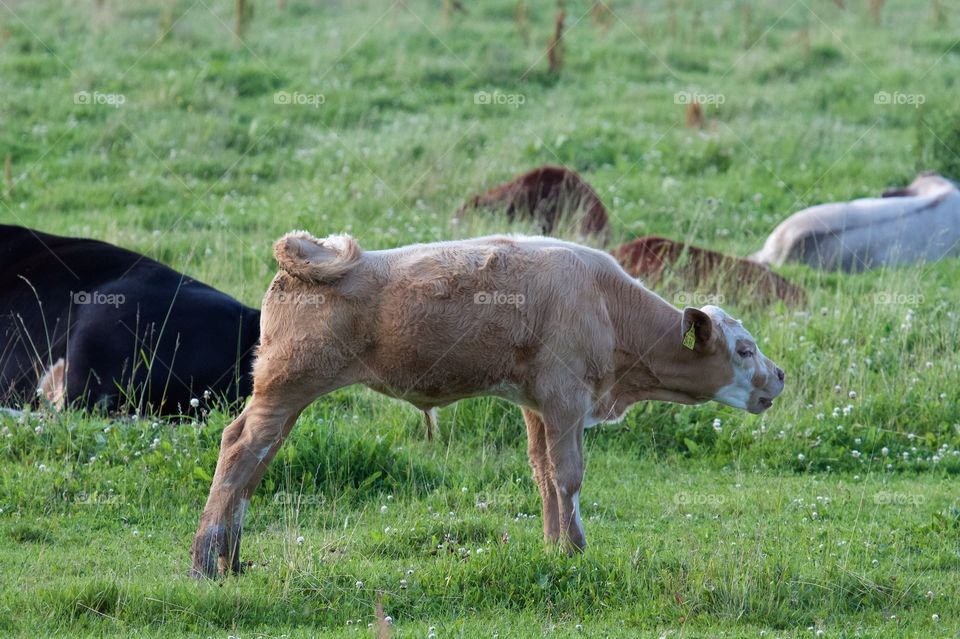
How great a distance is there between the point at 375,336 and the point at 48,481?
250 cm

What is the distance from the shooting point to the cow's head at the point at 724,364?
6727 millimetres

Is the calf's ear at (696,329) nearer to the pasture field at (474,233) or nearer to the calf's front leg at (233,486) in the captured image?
the pasture field at (474,233)

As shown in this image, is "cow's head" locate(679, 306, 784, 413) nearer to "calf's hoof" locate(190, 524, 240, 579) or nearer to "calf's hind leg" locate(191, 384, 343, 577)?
"calf's hind leg" locate(191, 384, 343, 577)

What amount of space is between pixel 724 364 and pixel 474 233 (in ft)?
16.7

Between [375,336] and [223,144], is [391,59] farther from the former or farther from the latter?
[375,336]

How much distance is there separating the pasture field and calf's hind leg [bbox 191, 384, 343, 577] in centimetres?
21

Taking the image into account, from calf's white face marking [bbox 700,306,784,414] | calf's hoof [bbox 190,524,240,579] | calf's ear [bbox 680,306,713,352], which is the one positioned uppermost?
calf's ear [bbox 680,306,713,352]

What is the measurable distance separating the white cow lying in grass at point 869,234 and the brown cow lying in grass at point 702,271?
1.76 m

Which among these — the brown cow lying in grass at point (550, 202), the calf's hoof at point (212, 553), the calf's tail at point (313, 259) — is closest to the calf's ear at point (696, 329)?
the calf's tail at point (313, 259)

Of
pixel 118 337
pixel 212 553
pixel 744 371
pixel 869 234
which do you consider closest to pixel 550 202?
pixel 869 234

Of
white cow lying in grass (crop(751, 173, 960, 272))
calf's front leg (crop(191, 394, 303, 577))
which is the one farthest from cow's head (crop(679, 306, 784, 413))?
white cow lying in grass (crop(751, 173, 960, 272))

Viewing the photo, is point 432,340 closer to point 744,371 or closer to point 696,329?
point 696,329

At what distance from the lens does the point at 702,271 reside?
11031mm

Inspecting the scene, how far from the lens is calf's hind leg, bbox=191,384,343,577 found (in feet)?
19.6
